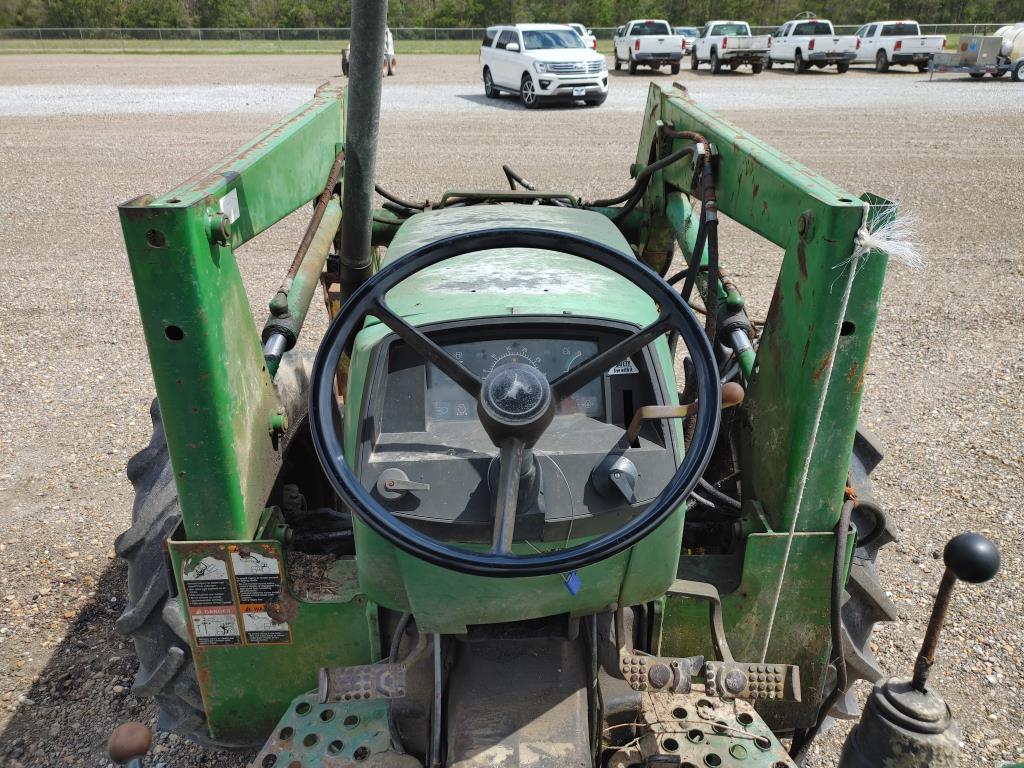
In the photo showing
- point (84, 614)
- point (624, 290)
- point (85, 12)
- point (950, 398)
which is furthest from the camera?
point (85, 12)

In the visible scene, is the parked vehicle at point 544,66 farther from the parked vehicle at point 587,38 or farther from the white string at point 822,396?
the white string at point 822,396

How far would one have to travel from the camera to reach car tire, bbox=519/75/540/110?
16.2 m

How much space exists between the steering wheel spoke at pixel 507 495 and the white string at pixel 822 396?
89cm

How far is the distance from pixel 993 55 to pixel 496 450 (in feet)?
78.1

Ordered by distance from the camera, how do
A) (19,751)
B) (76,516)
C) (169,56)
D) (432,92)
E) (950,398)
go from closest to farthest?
(19,751)
(76,516)
(950,398)
(432,92)
(169,56)

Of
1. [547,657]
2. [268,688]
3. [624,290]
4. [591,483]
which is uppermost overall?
[624,290]

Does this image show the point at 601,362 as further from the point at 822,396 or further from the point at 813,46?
the point at 813,46

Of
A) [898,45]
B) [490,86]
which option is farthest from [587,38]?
[898,45]

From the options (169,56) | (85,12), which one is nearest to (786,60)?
(169,56)

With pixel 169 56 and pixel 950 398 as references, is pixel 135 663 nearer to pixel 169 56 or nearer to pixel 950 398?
pixel 950 398

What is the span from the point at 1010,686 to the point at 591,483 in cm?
217

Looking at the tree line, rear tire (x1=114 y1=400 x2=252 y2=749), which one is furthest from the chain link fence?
rear tire (x1=114 y1=400 x2=252 y2=749)

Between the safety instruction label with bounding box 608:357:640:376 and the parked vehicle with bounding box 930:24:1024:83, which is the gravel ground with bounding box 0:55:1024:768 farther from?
the parked vehicle with bounding box 930:24:1024:83

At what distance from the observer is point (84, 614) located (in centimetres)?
328
